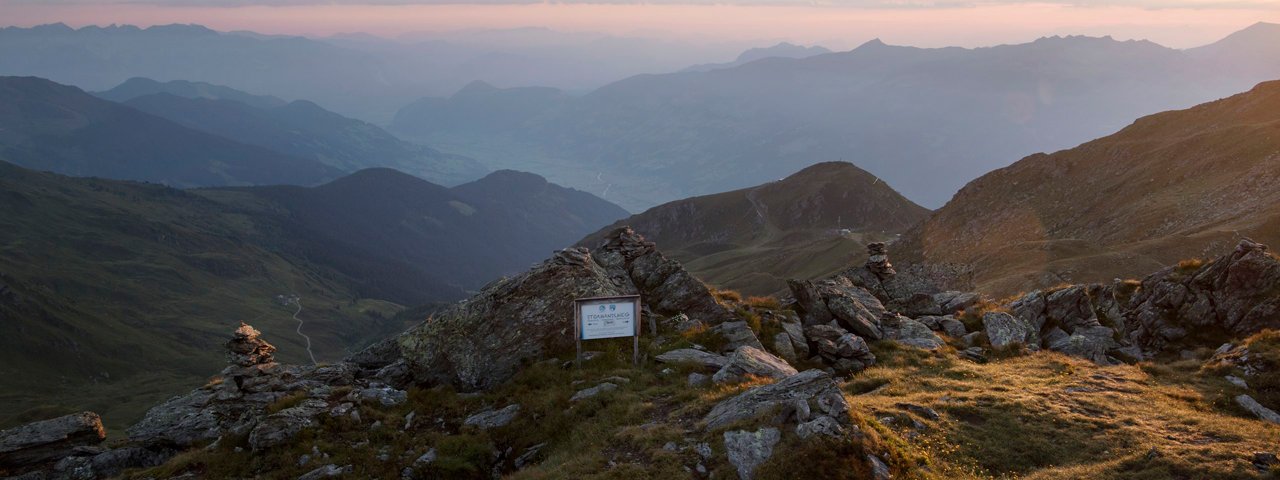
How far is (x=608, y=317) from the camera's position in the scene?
25594 millimetres

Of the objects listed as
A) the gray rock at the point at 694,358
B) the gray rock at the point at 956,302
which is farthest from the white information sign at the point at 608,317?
the gray rock at the point at 956,302

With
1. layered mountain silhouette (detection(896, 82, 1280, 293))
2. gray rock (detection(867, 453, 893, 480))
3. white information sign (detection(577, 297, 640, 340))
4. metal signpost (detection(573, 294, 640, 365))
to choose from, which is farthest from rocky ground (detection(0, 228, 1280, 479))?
layered mountain silhouette (detection(896, 82, 1280, 293))

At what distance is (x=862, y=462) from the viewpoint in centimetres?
1420

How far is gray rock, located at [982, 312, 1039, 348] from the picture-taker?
1141 inches

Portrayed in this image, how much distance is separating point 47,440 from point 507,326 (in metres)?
18.0

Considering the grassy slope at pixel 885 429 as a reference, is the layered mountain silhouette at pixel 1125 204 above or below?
above

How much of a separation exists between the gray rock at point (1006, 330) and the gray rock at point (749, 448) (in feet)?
60.2

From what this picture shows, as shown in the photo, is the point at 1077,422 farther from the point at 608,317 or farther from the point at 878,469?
the point at 608,317

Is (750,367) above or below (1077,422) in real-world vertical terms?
above

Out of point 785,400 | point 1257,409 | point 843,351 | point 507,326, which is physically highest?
point 507,326

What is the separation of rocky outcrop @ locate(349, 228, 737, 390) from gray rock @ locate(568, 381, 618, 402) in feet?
13.3

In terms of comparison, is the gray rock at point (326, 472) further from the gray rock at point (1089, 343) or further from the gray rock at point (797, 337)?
the gray rock at point (1089, 343)

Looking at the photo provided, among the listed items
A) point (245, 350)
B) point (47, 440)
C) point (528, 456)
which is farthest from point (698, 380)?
point (47, 440)

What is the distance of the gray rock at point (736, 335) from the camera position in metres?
27.2
